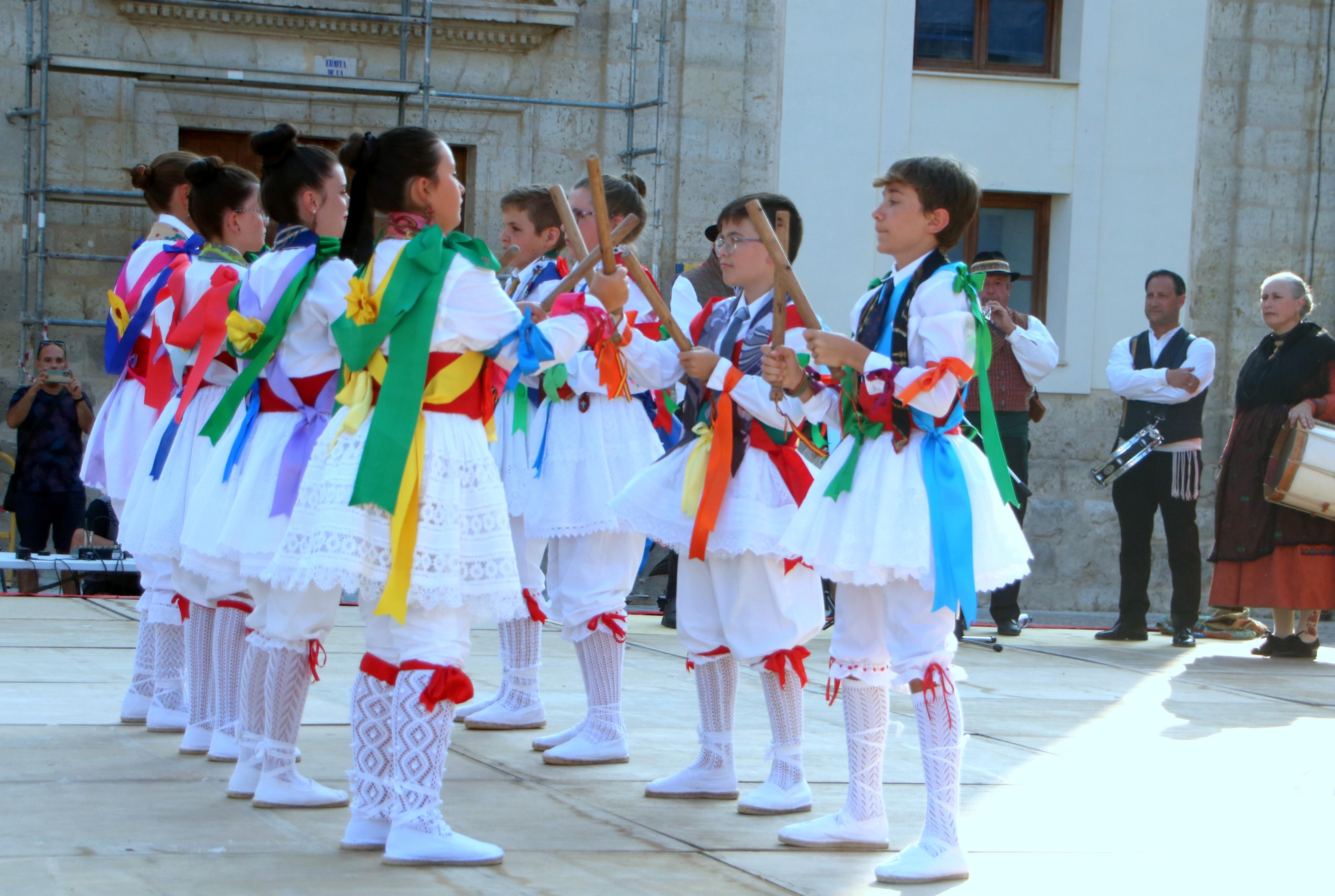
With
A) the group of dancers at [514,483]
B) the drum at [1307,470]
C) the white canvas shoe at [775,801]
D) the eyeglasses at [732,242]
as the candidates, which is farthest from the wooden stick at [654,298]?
the drum at [1307,470]

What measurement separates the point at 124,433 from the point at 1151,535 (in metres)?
5.53

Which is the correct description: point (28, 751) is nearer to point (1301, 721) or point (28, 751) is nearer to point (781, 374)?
point (781, 374)

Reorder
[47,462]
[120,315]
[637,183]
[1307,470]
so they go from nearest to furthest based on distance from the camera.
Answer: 1. [120,315]
2. [637,183]
3. [1307,470]
4. [47,462]

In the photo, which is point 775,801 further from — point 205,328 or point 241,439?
point 205,328

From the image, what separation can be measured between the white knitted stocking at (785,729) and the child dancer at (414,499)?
0.94 metres

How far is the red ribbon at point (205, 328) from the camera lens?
4.48 m

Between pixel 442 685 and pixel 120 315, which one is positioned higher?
pixel 120 315

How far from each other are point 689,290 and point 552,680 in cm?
217

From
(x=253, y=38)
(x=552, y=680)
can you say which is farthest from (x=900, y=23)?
(x=552, y=680)

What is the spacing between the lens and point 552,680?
20.7 feet

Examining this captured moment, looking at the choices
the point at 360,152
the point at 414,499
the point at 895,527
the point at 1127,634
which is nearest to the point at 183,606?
the point at 414,499

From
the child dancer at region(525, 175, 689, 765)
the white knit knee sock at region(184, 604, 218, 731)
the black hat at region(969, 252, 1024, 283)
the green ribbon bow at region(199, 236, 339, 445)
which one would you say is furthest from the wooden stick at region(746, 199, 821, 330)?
the black hat at region(969, 252, 1024, 283)

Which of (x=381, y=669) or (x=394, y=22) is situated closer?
(x=381, y=669)

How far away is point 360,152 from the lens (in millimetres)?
3670
